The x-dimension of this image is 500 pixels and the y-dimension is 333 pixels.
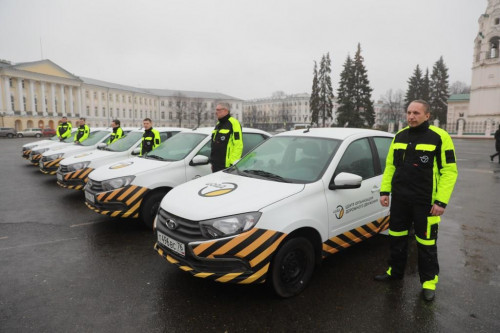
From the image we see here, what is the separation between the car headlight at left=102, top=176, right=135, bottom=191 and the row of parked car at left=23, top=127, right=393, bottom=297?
2cm

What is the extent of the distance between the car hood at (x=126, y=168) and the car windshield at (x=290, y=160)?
179 centimetres

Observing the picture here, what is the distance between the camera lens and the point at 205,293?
3350 millimetres

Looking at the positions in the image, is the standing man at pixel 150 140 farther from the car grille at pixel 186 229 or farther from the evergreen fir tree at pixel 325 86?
the evergreen fir tree at pixel 325 86

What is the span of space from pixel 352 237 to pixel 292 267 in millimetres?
1081

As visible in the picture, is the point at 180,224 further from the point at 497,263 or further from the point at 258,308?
the point at 497,263

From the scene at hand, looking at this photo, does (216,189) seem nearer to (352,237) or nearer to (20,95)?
(352,237)

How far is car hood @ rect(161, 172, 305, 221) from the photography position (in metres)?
3.03

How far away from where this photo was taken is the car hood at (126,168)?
522cm

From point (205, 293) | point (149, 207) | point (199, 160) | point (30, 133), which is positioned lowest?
point (205, 293)

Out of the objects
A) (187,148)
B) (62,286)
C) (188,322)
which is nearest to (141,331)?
(188,322)

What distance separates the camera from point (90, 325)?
2.82 m

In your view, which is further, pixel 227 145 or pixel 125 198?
pixel 227 145

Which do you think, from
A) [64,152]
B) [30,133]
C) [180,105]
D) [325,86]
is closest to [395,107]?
[325,86]

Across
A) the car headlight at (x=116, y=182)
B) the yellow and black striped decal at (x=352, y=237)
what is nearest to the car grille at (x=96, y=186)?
the car headlight at (x=116, y=182)
